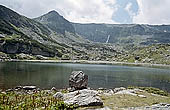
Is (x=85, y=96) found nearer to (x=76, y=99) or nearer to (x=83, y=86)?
(x=76, y=99)

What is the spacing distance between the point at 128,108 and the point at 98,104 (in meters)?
2.86

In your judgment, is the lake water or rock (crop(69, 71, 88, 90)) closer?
rock (crop(69, 71, 88, 90))

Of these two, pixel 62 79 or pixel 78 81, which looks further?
pixel 62 79

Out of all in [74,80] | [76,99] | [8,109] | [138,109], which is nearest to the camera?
[8,109]

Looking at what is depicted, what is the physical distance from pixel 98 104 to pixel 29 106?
657 cm

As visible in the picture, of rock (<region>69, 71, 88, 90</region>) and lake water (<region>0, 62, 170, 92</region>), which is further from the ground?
rock (<region>69, 71, 88, 90</region>)

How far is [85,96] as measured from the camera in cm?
2109

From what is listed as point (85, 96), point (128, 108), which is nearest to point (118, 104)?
point (128, 108)

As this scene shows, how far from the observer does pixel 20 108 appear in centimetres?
1788

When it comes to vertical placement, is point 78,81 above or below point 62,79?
above

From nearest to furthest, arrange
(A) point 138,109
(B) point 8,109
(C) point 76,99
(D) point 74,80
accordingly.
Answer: (B) point 8,109 → (A) point 138,109 → (C) point 76,99 → (D) point 74,80

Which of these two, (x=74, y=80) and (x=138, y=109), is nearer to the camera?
(x=138, y=109)

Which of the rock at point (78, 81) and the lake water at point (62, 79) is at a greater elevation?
the rock at point (78, 81)

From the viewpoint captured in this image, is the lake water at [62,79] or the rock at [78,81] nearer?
the rock at [78,81]
